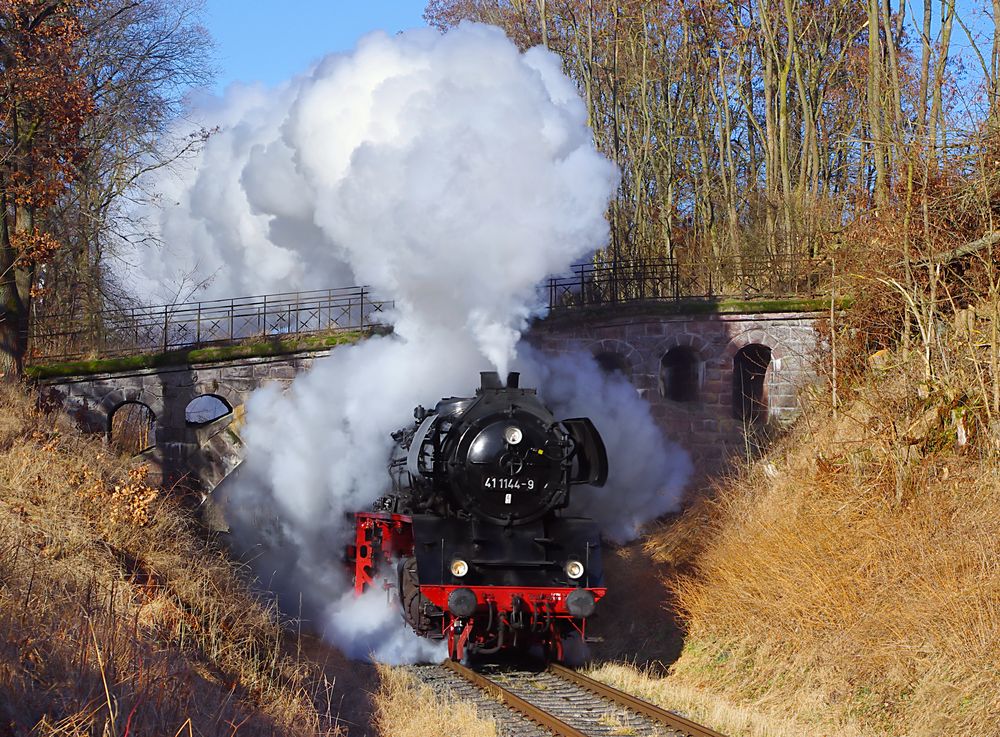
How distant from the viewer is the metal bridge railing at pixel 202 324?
73.5 ft

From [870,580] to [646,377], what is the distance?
1100cm

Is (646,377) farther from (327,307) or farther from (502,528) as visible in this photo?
(502,528)

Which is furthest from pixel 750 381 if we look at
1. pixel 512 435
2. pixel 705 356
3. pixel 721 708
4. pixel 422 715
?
pixel 422 715

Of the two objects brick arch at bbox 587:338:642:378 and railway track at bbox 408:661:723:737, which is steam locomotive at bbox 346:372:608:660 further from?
brick arch at bbox 587:338:642:378

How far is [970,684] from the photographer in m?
8.09

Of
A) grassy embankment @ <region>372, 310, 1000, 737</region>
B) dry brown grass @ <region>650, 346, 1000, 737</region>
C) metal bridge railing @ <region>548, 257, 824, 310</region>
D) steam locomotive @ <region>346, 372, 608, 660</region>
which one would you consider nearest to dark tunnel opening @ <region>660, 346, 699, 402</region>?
metal bridge railing @ <region>548, 257, 824, 310</region>

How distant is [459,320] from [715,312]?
7767 mm

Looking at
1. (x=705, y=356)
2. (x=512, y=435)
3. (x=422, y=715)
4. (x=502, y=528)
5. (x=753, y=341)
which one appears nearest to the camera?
(x=422, y=715)

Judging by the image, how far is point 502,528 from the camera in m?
11.2

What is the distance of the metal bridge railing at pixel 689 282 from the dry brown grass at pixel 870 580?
7.69 meters

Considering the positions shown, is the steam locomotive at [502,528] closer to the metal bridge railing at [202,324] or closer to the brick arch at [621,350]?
the brick arch at [621,350]

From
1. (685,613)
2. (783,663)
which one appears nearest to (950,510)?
(783,663)

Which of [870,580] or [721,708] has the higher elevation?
[870,580]

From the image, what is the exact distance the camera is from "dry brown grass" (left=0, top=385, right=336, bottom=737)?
6.08 m
